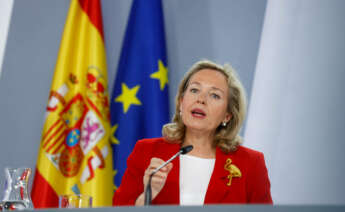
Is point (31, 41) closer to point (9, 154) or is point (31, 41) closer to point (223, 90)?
point (9, 154)

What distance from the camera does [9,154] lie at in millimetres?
3359

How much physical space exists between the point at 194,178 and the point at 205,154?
0.16 metres

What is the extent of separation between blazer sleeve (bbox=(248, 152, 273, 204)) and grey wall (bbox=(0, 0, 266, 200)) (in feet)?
4.15

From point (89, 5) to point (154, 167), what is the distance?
208 cm

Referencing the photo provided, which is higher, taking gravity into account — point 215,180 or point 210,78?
point 210,78

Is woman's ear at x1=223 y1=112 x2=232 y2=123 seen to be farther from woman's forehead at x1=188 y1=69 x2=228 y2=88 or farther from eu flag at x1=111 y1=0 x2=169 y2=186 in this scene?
eu flag at x1=111 y1=0 x2=169 y2=186

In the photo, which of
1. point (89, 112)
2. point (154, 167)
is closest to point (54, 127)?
point (89, 112)

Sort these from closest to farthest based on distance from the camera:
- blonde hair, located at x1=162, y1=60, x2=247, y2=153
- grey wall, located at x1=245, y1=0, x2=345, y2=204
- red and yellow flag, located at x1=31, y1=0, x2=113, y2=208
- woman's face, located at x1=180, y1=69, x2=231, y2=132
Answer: grey wall, located at x1=245, y1=0, x2=345, y2=204
woman's face, located at x1=180, y1=69, x2=231, y2=132
blonde hair, located at x1=162, y1=60, x2=247, y2=153
red and yellow flag, located at x1=31, y1=0, x2=113, y2=208

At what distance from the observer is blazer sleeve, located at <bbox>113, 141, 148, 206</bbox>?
2084mm

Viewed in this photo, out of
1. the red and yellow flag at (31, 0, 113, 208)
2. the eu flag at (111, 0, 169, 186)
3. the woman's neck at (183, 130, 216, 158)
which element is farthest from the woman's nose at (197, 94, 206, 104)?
the red and yellow flag at (31, 0, 113, 208)

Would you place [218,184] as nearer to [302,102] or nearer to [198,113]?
[198,113]

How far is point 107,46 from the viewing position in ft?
11.6

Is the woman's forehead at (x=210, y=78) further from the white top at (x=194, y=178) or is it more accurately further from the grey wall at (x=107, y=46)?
the grey wall at (x=107, y=46)

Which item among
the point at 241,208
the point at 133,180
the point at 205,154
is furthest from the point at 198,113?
the point at 241,208
